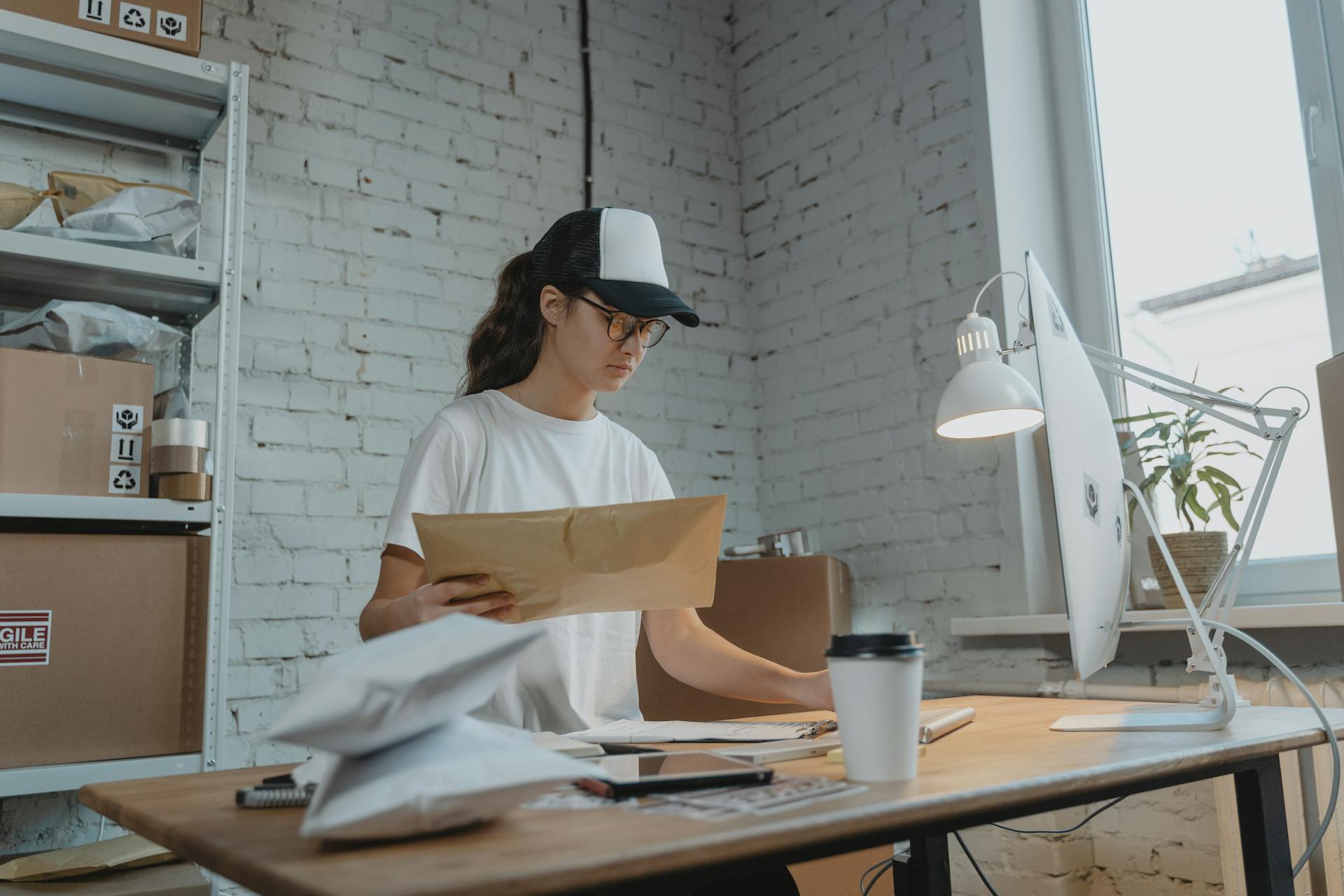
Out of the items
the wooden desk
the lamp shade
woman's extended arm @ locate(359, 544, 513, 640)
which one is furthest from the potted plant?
woman's extended arm @ locate(359, 544, 513, 640)

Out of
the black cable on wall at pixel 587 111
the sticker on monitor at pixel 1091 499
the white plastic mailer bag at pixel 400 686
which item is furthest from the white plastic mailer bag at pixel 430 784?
the black cable on wall at pixel 587 111

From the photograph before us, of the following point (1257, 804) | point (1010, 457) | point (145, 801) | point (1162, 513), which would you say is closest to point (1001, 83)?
point (1010, 457)

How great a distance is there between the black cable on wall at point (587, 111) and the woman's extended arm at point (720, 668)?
167cm

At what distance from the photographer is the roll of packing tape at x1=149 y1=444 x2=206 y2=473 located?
5.89ft

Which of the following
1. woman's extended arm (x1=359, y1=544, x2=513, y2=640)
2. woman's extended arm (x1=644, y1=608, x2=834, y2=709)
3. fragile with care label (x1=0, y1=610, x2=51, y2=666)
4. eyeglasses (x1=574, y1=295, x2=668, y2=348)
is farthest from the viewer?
fragile with care label (x1=0, y1=610, x2=51, y2=666)

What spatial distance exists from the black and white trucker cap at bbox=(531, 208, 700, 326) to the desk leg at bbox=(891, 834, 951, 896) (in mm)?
743

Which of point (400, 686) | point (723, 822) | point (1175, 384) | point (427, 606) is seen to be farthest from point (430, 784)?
point (1175, 384)

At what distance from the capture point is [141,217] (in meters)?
1.88

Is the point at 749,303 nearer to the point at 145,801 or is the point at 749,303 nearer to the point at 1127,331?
the point at 1127,331

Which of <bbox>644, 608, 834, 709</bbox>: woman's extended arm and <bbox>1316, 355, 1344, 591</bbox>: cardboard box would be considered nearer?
<bbox>644, 608, 834, 709</bbox>: woman's extended arm

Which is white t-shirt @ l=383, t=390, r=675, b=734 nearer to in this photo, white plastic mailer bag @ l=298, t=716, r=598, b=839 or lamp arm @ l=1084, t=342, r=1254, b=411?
lamp arm @ l=1084, t=342, r=1254, b=411

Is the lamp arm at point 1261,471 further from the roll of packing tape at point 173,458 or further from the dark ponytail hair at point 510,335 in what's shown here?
the roll of packing tape at point 173,458

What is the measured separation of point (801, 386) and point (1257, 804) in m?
2.08

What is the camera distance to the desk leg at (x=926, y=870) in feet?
4.09
